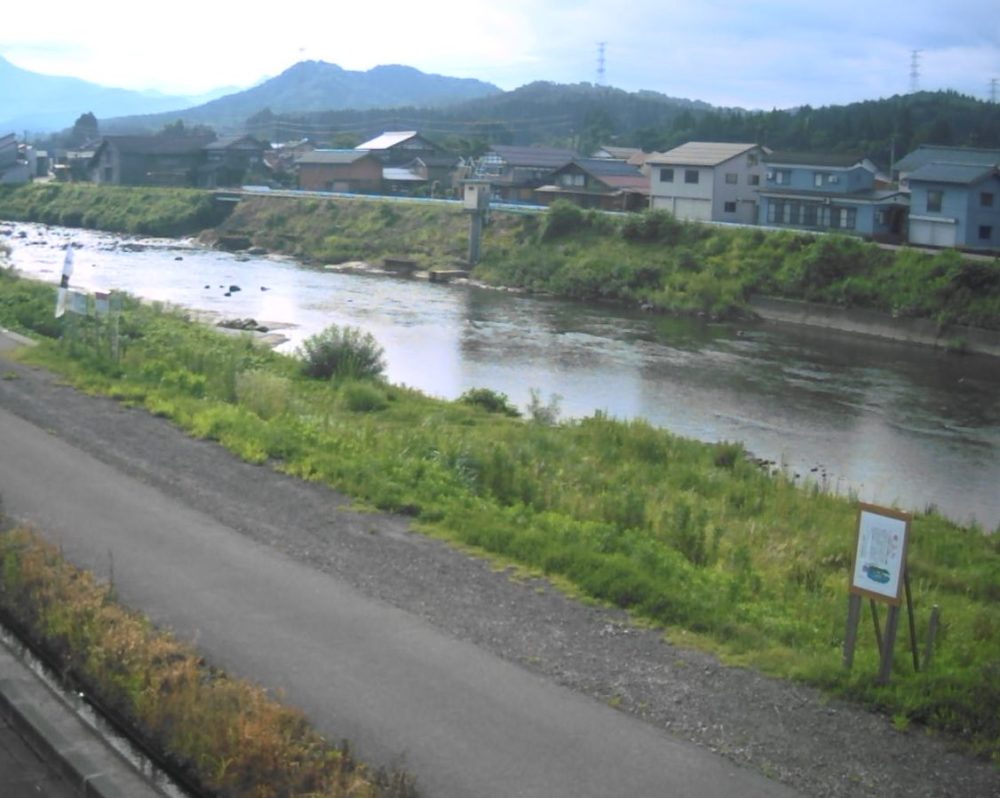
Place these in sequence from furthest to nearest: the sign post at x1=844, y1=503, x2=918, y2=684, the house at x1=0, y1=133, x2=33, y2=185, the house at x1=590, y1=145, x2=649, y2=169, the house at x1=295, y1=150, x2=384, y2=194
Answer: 1. the house at x1=0, y1=133, x2=33, y2=185
2. the house at x1=590, y1=145, x2=649, y2=169
3. the house at x1=295, y1=150, x2=384, y2=194
4. the sign post at x1=844, y1=503, x2=918, y2=684

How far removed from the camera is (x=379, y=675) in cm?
520

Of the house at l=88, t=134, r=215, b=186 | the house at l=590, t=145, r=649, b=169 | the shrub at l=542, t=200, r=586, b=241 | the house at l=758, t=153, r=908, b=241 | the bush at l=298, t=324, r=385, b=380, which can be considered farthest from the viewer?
the house at l=88, t=134, r=215, b=186

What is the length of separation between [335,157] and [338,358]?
149ft

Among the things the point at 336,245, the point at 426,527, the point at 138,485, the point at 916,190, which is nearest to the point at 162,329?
the point at 138,485

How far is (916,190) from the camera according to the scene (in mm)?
35156

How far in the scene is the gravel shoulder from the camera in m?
4.56

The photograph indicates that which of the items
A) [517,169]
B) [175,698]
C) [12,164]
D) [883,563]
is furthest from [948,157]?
[12,164]

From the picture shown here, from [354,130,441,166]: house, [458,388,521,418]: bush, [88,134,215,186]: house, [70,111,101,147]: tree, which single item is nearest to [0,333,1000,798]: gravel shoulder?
[458,388,521,418]: bush

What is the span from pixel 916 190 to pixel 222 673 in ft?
110

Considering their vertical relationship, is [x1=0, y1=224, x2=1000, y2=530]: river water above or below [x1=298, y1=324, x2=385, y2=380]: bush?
below

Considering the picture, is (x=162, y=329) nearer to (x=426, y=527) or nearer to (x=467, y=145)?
(x=426, y=527)

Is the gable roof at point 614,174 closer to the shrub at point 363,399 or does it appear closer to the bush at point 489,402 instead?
the bush at point 489,402

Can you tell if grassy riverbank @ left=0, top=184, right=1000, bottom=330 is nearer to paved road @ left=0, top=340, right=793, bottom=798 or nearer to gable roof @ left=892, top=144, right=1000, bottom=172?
gable roof @ left=892, top=144, right=1000, bottom=172

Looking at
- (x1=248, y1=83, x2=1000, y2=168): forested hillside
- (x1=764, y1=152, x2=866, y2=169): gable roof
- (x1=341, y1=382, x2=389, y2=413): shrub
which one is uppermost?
(x1=248, y1=83, x2=1000, y2=168): forested hillside
